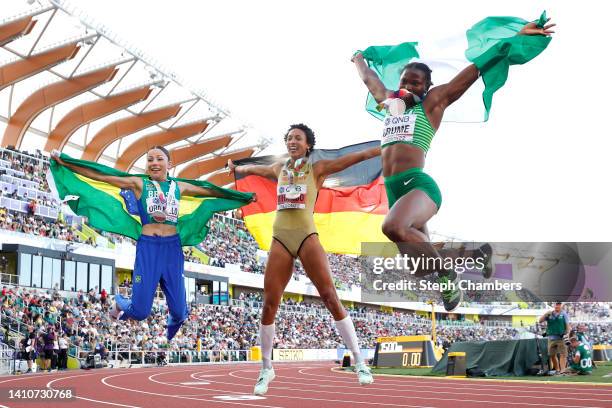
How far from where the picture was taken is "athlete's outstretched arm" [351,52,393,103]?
5.81m

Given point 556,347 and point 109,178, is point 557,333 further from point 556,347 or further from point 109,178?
point 109,178

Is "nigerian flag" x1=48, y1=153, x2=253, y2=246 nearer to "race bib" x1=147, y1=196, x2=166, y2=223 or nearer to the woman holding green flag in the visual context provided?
"race bib" x1=147, y1=196, x2=166, y2=223

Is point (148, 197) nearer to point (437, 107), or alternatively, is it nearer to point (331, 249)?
point (331, 249)

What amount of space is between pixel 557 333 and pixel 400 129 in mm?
12824

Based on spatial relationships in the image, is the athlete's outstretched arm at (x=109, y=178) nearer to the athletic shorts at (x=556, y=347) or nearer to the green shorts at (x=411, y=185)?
the green shorts at (x=411, y=185)

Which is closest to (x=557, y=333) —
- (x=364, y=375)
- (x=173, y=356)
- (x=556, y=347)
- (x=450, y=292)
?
(x=556, y=347)

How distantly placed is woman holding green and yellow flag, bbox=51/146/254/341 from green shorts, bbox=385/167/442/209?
3017 mm

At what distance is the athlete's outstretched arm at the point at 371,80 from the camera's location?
581 centimetres

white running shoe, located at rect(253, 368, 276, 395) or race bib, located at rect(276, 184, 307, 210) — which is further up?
race bib, located at rect(276, 184, 307, 210)

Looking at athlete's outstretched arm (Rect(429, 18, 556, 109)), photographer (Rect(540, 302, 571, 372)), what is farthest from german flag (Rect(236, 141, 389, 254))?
photographer (Rect(540, 302, 571, 372))

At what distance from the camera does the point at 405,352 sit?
25.2 metres

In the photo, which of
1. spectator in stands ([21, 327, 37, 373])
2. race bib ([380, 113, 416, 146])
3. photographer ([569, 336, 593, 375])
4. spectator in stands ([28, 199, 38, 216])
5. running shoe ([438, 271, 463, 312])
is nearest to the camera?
running shoe ([438, 271, 463, 312])

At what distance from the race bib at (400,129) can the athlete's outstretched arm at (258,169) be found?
2.25m

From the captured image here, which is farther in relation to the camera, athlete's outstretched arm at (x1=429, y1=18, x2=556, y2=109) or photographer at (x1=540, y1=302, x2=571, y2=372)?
photographer at (x1=540, y1=302, x2=571, y2=372)
